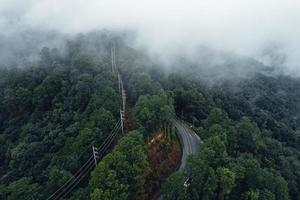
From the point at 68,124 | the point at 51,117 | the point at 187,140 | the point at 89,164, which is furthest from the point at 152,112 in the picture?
the point at 51,117

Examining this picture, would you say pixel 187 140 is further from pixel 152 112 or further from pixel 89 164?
pixel 89 164

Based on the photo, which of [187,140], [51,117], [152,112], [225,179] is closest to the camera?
[225,179]

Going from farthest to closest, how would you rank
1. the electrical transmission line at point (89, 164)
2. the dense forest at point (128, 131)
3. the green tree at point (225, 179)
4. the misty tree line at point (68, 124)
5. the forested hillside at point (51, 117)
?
the forested hillside at point (51, 117) → the electrical transmission line at point (89, 164) → the dense forest at point (128, 131) → the green tree at point (225, 179) → the misty tree line at point (68, 124)

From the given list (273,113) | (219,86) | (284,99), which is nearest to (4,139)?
(219,86)

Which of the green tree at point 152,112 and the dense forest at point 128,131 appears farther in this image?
the green tree at point 152,112

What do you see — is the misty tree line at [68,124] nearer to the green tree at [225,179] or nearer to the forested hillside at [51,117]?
the forested hillside at [51,117]

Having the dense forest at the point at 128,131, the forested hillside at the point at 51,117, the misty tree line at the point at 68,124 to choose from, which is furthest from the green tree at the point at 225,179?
the forested hillside at the point at 51,117
